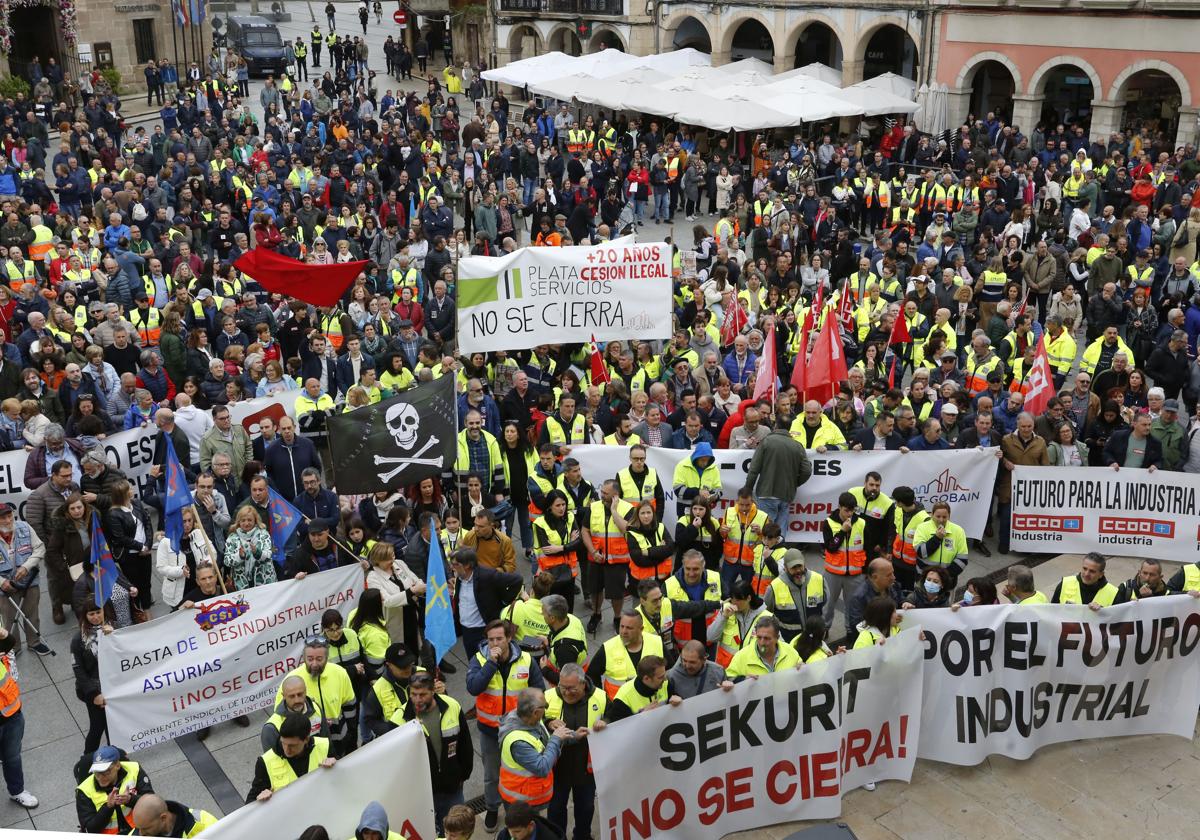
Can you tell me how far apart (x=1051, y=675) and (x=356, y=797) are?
533 centimetres

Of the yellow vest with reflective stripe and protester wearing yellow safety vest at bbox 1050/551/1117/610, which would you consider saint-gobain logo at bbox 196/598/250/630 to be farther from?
protester wearing yellow safety vest at bbox 1050/551/1117/610

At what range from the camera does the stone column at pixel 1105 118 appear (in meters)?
30.3

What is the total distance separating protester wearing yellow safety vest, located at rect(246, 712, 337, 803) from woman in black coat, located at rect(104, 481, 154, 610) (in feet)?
14.0

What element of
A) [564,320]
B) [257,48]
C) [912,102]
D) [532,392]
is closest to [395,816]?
[532,392]

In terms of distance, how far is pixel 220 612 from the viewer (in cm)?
979

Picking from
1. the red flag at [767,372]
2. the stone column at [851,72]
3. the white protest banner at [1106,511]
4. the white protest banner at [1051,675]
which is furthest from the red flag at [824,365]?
the stone column at [851,72]

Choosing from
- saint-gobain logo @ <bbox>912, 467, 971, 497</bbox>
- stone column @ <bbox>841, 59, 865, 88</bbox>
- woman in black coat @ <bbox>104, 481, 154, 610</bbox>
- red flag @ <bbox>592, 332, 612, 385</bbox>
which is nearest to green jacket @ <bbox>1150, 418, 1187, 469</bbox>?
saint-gobain logo @ <bbox>912, 467, 971, 497</bbox>

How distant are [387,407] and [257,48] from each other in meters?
40.0

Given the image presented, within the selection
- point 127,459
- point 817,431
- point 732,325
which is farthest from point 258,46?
point 817,431

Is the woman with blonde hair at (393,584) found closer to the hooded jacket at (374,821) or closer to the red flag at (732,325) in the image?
the hooded jacket at (374,821)

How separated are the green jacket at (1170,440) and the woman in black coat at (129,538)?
10.2 metres

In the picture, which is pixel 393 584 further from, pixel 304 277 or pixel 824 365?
pixel 824 365

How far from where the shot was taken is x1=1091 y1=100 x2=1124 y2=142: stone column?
3034cm

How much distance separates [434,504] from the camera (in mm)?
11586
